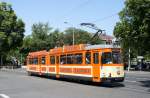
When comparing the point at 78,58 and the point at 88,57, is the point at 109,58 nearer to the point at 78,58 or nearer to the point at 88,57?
the point at 88,57

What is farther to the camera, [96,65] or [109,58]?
[96,65]

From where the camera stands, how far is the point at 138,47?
93.0 feet

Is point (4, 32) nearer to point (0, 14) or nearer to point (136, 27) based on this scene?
point (0, 14)

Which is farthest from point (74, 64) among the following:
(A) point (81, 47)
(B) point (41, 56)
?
(B) point (41, 56)

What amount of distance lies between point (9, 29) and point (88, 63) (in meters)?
60.2

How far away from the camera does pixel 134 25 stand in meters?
27.0

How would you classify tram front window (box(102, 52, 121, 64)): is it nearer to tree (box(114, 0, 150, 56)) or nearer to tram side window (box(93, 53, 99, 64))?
tram side window (box(93, 53, 99, 64))

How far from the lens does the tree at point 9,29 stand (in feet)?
276

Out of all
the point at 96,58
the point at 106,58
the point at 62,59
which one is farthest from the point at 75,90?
the point at 62,59

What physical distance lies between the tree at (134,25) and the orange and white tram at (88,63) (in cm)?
201

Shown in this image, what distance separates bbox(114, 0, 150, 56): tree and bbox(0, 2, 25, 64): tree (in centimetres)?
5750

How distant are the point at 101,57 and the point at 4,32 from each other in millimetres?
61477

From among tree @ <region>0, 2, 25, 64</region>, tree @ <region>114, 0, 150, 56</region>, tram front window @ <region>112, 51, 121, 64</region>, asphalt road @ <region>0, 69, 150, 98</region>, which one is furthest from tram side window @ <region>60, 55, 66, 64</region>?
tree @ <region>0, 2, 25, 64</region>

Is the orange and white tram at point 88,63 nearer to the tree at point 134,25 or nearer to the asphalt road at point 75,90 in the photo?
the asphalt road at point 75,90
